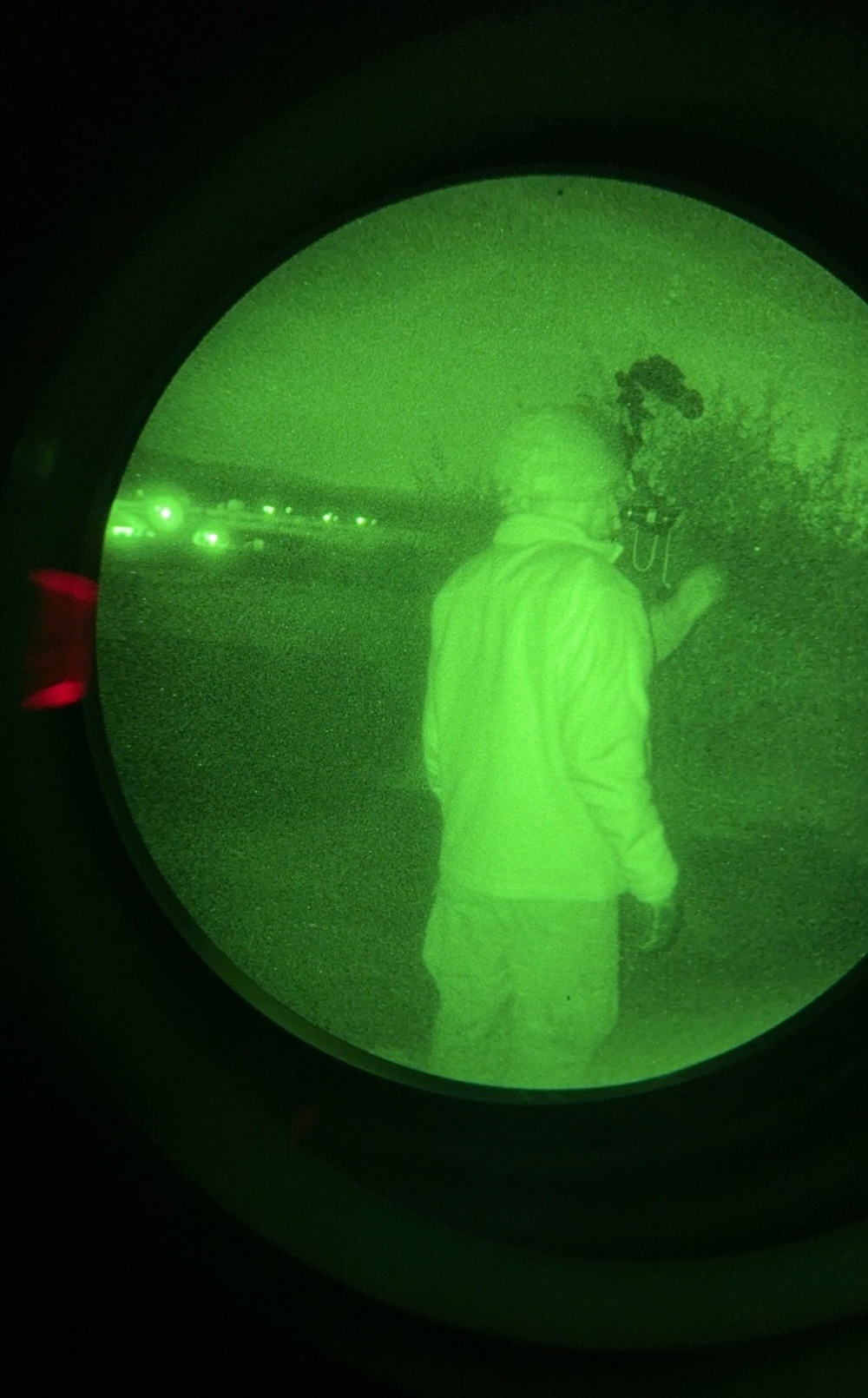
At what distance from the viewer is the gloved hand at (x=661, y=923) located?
3.17ft

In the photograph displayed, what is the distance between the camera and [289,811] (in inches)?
37.8

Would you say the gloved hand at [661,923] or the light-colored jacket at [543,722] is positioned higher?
the light-colored jacket at [543,722]

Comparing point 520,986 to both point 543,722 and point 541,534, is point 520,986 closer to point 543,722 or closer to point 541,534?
point 543,722

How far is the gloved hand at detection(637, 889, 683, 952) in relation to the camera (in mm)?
967

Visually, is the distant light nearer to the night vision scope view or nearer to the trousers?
the night vision scope view

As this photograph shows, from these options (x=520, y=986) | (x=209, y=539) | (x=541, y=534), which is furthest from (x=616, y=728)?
(x=209, y=539)

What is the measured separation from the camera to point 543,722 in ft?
3.19

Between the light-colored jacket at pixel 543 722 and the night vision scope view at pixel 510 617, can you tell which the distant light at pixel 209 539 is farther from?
the light-colored jacket at pixel 543 722

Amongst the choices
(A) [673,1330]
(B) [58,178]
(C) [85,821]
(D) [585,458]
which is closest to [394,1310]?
(A) [673,1330]

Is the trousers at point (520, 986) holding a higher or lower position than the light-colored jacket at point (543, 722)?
lower

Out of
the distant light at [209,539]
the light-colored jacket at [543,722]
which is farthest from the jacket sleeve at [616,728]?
the distant light at [209,539]

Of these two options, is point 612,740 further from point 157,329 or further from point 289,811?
point 157,329

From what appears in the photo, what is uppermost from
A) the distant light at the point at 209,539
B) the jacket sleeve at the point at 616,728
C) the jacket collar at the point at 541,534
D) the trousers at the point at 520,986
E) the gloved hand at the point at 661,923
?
the jacket collar at the point at 541,534

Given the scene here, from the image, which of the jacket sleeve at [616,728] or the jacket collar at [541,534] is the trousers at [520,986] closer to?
the jacket sleeve at [616,728]
